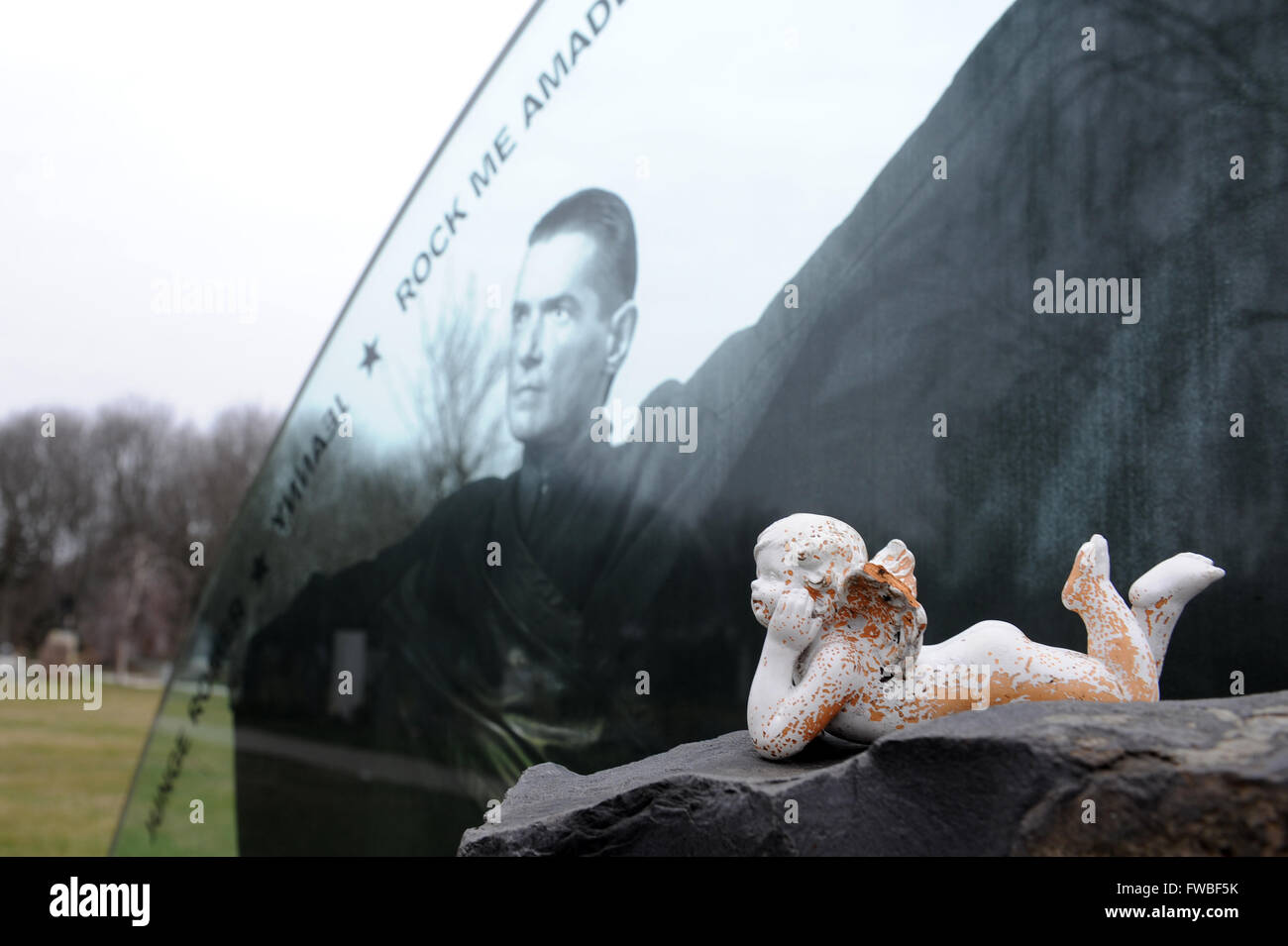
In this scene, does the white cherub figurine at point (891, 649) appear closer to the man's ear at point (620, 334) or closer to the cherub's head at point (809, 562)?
the cherub's head at point (809, 562)

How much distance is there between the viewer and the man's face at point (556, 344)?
481cm

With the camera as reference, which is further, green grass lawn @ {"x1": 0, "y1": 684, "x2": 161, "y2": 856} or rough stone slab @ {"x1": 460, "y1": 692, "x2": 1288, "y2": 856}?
green grass lawn @ {"x1": 0, "y1": 684, "x2": 161, "y2": 856}

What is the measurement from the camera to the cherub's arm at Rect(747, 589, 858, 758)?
2496 mm

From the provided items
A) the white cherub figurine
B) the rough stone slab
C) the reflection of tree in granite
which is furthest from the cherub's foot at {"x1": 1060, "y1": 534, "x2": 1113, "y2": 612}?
the reflection of tree in granite

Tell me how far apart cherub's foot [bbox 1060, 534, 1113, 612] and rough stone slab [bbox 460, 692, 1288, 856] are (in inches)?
14.1

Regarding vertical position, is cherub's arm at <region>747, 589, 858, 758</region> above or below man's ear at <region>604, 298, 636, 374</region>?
below

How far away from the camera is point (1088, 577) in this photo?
8.43 ft

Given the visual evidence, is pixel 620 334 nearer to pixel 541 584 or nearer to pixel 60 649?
pixel 541 584

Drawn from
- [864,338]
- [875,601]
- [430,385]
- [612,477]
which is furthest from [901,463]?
[430,385]

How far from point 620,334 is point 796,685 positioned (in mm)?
2451

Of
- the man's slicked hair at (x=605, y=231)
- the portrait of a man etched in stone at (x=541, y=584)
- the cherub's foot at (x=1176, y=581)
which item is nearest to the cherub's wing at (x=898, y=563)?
the cherub's foot at (x=1176, y=581)

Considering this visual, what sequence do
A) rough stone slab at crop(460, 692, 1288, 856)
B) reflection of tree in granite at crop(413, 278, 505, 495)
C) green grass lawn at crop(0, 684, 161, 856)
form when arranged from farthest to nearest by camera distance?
green grass lawn at crop(0, 684, 161, 856) < reflection of tree in granite at crop(413, 278, 505, 495) < rough stone slab at crop(460, 692, 1288, 856)

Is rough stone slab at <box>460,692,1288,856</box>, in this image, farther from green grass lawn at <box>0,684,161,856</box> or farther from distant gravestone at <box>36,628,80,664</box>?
distant gravestone at <box>36,628,80,664</box>

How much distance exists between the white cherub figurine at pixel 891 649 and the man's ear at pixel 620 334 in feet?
7.28
